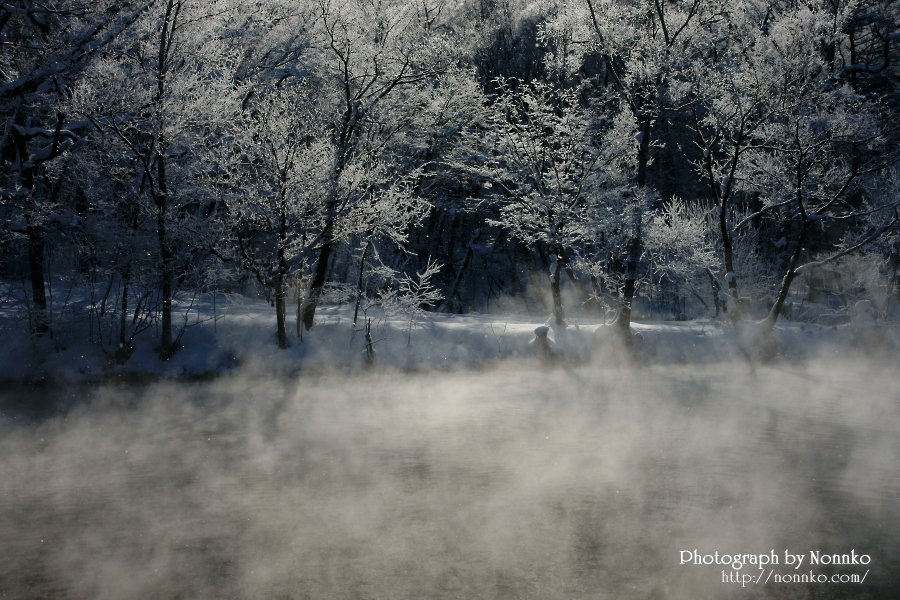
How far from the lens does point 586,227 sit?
17.3 m

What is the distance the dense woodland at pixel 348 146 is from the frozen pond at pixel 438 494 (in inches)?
137

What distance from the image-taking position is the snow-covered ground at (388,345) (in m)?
13.0

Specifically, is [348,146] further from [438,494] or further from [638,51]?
[438,494]

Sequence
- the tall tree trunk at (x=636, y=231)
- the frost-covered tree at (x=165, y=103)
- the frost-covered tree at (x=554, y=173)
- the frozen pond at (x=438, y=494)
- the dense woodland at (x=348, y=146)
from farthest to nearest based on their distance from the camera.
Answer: the frost-covered tree at (x=554, y=173) → the tall tree trunk at (x=636, y=231) → the dense woodland at (x=348, y=146) → the frost-covered tree at (x=165, y=103) → the frozen pond at (x=438, y=494)

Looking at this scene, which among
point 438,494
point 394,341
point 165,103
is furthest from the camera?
point 394,341

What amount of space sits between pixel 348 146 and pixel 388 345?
550cm

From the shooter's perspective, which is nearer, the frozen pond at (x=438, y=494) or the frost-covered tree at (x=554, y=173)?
the frozen pond at (x=438, y=494)

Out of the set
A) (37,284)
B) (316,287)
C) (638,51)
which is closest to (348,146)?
(316,287)

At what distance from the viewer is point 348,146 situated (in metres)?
15.7

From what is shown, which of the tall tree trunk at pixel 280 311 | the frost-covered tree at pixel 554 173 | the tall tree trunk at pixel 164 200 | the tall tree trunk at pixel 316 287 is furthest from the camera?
the frost-covered tree at pixel 554 173

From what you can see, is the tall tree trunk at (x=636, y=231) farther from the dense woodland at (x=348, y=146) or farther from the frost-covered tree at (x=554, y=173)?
the frost-covered tree at (x=554, y=173)

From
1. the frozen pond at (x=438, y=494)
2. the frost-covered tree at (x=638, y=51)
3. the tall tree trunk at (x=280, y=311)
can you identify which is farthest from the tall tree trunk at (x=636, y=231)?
the tall tree trunk at (x=280, y=311)

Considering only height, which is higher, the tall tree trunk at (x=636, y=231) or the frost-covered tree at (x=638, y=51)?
the frost-covered tree at (x=638, y=51)

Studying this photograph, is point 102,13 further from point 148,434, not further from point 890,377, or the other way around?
point 890,377
